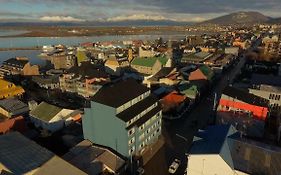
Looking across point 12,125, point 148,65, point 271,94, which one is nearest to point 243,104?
point 271,94

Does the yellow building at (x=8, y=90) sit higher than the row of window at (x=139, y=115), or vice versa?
the row of window at (x=139, y=115)

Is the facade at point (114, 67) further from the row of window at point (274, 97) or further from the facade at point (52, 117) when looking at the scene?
the row of window at point (274, 97)

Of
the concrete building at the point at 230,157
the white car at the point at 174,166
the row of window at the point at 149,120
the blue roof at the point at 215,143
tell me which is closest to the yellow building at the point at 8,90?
the row of window at the point at 149,120

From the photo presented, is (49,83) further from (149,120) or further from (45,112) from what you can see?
(149,120)

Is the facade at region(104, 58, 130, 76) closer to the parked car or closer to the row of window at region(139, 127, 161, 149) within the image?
the row of window at region(139, 127, 161, 149)

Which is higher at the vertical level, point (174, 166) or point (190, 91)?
point (190, 91)

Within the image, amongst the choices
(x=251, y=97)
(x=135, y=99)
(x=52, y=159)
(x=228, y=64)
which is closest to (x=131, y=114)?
(x=135, y=99)
